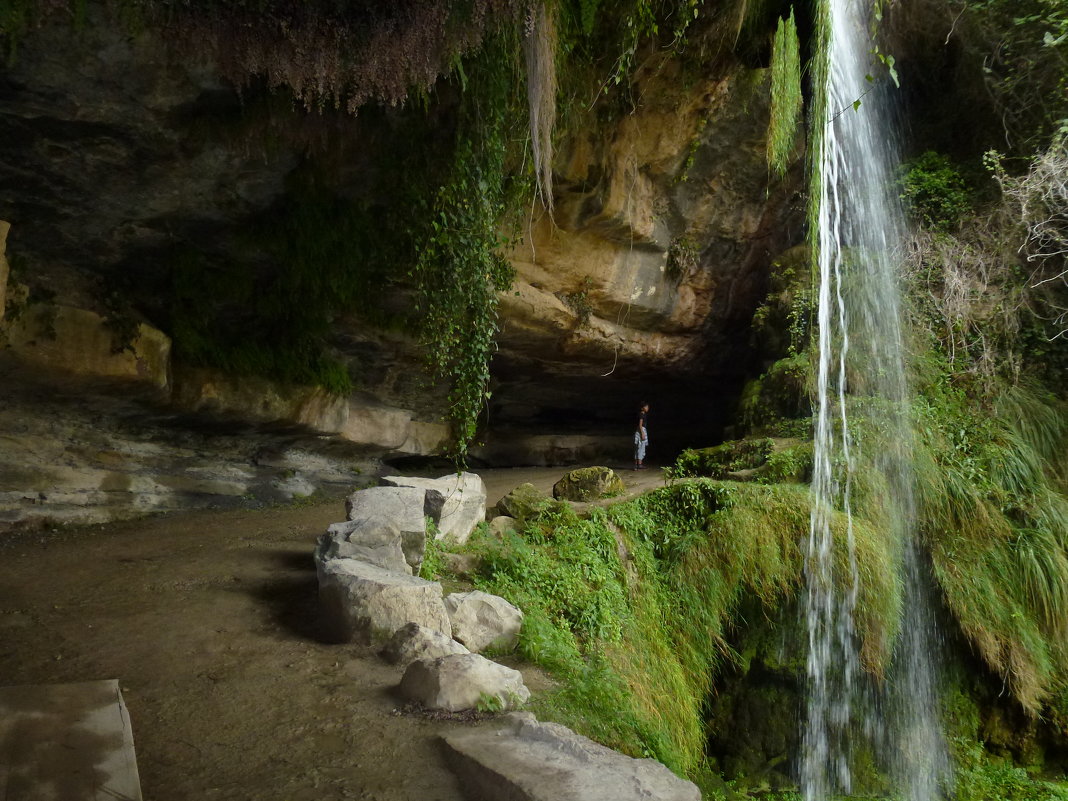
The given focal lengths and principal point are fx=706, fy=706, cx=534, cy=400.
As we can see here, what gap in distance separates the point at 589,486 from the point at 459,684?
198 inches

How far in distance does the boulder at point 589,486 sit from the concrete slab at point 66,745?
18.6 feet

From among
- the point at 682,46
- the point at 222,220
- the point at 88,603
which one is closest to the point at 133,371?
the point at 222,220

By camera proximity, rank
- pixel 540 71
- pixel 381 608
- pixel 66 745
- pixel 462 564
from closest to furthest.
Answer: pixel 66 745
pixel 381 608
pixel 540 71
pixel 462 564

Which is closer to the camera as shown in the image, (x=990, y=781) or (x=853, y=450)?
(x=990, y=781)

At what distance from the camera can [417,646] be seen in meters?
3.63

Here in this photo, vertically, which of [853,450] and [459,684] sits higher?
[853,450]

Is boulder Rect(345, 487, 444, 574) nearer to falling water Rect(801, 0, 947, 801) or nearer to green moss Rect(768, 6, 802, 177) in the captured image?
falling water Rect(801, 0, 947, 801)

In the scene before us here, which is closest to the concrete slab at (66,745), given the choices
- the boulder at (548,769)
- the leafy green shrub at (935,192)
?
the boulder at (548,769)

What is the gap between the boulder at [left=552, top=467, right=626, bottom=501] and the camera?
26.2ft

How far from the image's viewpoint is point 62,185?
5.99 m

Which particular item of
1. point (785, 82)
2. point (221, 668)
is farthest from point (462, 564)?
point (785, 82)

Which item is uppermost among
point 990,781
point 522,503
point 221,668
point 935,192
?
A: point 935,192

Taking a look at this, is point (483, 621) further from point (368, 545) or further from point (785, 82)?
point (785, 82)

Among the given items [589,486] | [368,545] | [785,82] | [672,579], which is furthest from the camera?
[589,486]
